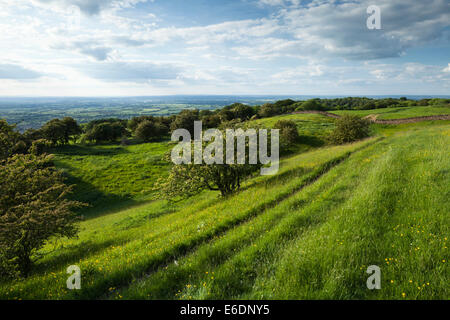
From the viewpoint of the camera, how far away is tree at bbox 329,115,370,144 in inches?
1725

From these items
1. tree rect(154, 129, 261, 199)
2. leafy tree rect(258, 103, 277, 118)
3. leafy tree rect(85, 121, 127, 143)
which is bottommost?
tree rect(154, 129, 261, 199)

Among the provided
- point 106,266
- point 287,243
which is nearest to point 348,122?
point 287,243

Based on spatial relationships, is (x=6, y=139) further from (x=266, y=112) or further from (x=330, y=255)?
(x=266, y=112)

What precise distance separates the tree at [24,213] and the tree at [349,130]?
45.7 m

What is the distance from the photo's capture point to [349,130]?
145 ft

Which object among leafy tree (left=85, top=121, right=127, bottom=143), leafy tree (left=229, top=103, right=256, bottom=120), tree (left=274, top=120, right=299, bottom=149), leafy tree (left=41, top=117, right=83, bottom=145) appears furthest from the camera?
leafy tree (left=229, top=103, right=256, bottom=120)

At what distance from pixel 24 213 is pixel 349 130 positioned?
4825 cm

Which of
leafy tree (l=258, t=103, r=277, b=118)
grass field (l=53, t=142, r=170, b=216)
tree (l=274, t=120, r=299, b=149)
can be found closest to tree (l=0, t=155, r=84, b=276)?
grass field (l=53, t=142, r=170, b=216)

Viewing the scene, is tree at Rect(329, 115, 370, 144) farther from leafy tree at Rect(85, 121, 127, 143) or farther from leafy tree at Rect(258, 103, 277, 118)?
leafy tree at Rect(85, 121, 127, 143)

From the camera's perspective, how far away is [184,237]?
29.7 feet

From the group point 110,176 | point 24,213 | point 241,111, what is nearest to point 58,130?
point 110,176

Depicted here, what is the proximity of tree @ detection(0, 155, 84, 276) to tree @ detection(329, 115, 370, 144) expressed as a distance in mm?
45714

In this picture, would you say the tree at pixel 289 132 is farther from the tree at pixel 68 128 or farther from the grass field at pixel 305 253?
the tree at pixel 68 128
